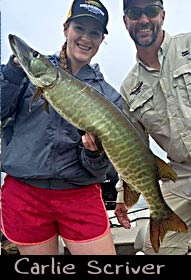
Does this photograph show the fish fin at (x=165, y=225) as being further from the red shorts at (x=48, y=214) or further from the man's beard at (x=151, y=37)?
the man's beard at (x=151, y=37)

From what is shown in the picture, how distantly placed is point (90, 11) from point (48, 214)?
772 millimetres

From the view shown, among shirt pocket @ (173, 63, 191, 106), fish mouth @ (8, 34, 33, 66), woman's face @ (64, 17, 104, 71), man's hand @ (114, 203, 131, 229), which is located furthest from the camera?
man's hand @ (114, 203, 131, 229)

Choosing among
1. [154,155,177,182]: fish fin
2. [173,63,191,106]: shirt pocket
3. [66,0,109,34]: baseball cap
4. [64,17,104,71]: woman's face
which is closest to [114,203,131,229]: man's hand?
[154,155,177,182]: fish fin

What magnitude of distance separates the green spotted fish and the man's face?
12.3 inches

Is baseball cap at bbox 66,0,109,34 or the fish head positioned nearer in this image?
the fish head

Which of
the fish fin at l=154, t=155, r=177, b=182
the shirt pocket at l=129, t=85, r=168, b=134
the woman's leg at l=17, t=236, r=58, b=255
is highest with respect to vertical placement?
the shirt pocket at l=129, t=85, r=168, b=134

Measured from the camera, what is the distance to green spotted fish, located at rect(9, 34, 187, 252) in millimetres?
1413

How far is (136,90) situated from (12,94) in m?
0.51

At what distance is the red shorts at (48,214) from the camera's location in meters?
1.56

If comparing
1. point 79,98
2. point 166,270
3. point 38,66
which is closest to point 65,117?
point 79,98

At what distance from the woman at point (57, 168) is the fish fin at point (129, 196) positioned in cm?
10

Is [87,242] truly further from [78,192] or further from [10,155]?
[10,155]

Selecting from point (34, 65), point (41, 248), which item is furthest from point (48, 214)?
point (34, 65)

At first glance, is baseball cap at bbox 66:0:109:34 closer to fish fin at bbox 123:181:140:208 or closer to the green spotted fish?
the green spotted fish
